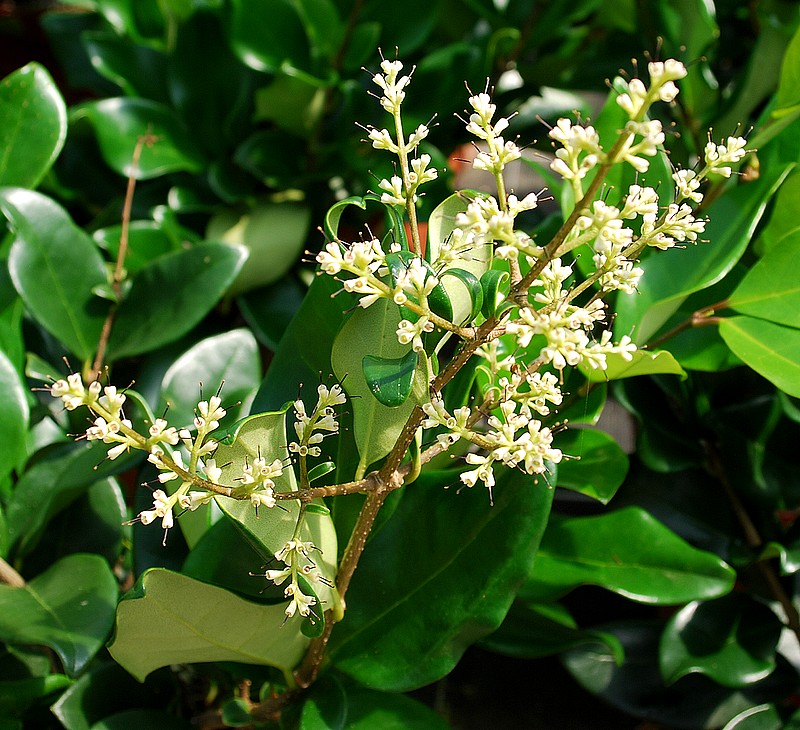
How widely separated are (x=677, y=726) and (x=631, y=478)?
0.23 meters

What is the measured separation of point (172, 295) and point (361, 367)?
396mm

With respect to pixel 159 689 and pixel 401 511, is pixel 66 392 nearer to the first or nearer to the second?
pixel 401 511

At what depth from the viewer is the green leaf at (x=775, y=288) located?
62 cm

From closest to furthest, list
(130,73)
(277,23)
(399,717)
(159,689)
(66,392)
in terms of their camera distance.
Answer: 1. (66,392)
2. (399,717)
3. (159,689)
4. (277,23)
5. (130,73)

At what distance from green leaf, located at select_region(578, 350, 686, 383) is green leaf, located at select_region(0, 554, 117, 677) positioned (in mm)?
374

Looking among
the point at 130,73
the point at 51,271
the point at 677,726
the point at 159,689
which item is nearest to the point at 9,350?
the point at 51,271

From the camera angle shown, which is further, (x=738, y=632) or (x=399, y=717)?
(x=738, y=632)

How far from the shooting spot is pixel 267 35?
0.95 metres

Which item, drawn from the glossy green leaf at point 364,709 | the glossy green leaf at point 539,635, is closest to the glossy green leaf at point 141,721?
the glossy green leaf at point 364,709

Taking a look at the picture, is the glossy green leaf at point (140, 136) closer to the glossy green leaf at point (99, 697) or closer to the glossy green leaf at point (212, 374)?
the glossy green leaf at point (212, 374)

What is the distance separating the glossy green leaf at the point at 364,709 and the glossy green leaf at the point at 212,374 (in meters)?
0.24

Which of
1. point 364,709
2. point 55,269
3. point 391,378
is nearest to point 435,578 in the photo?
point 364,709

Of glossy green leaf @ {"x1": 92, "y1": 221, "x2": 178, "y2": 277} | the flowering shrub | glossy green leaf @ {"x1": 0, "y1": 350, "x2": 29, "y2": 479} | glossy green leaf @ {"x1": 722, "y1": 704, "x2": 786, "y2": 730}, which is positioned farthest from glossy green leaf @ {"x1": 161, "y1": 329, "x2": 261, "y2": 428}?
glossy green leaf @ {"x1": 722, "y1": 704, "x2": 786, "y2": 730}

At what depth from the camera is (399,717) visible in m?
0.60
